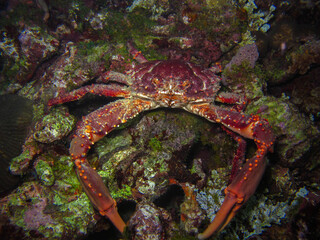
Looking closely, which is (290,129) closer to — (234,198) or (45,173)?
(234,198)

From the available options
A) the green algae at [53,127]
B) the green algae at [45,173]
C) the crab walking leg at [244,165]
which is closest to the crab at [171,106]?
the crab walking leg at [244,165]

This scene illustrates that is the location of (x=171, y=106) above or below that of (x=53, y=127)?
above

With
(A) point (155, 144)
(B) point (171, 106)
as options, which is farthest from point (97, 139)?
(B) point (171, 106)

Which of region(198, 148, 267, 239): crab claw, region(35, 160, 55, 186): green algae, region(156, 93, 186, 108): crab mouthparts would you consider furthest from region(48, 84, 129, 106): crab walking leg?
region(198, 148, 267, 239): crab claw

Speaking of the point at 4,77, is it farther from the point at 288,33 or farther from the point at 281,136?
the point at 288,33

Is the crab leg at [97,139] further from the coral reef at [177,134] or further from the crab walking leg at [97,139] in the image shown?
the coral reef at [177,134]

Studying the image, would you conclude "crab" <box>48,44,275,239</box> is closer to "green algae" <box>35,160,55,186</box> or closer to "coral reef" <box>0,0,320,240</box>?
"coral reef" <box>0,0,320,240</box>

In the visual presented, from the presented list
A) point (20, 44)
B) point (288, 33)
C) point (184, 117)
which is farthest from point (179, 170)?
point (20, 44)
